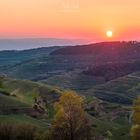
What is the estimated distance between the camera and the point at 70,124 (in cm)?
7869

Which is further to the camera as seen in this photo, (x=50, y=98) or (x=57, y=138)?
(x=50, y=98)

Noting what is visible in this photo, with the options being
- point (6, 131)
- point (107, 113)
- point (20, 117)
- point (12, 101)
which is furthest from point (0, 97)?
point (107, 113)

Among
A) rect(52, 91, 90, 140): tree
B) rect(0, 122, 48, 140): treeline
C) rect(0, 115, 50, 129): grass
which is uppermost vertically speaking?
rect(52, 91, 90, 140): tree

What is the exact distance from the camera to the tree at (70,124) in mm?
76812

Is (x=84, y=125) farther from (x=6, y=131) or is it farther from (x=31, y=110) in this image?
(x=31, y=110)

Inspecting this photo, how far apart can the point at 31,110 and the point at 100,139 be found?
88.7ft

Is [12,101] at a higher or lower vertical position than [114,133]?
higher

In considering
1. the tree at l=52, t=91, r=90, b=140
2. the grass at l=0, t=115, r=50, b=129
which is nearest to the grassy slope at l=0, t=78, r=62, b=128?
the grass at l=0, t=115, r=50, b=129

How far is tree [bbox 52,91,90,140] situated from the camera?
76812 mm

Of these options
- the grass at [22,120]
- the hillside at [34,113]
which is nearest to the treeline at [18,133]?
the hillside at [34,113]

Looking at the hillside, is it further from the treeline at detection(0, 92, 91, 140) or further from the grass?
the treeline at detection(0, 92, 91, 140)

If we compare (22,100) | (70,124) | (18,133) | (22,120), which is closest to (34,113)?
(22,100)

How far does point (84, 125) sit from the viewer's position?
77562mm

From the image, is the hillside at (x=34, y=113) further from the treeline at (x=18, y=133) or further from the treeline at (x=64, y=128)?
the treeline at (x=64, y=128)
